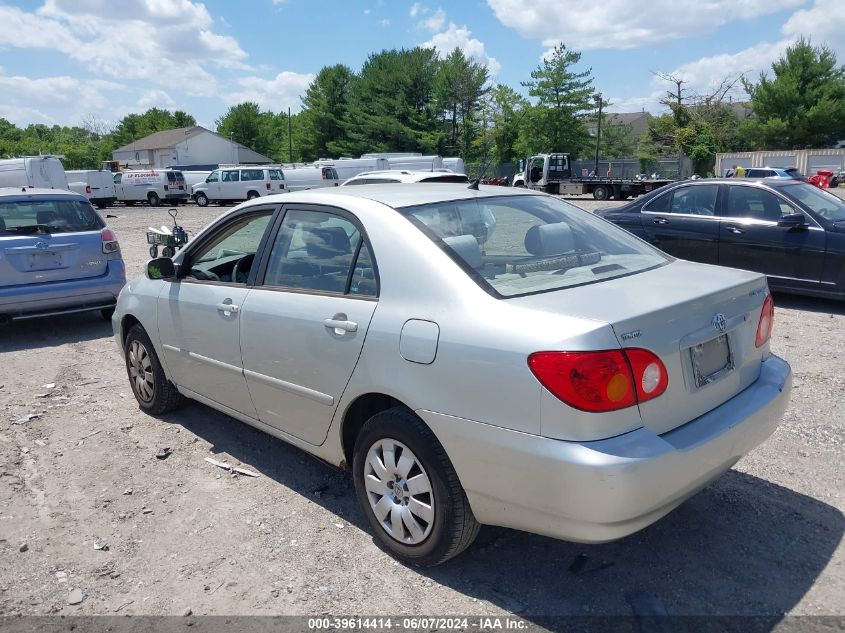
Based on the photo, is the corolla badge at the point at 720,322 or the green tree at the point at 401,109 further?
the green tree at the point at 401,109

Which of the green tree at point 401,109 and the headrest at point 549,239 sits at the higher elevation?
the green tree at point 401,109

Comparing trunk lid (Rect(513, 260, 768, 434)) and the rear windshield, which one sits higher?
the rear windshield

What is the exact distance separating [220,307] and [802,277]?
6.83 m

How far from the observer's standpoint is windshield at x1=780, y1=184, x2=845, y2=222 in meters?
8.15

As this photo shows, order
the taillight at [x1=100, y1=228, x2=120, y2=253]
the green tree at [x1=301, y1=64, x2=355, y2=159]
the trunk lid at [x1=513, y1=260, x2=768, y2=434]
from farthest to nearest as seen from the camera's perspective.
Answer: the green tree at [x1=301, y1=64, x2=355, y2=159] → the taillight at [x1=100, y1=228, x2=120, y2=253] → the trunk lid at [x1=513, y1=260, x2=768, y2=434]

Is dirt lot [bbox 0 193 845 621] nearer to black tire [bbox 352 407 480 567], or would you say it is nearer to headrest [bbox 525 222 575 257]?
black tire [bbox 352 407 480 567]

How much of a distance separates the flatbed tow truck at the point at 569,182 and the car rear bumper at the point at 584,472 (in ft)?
104

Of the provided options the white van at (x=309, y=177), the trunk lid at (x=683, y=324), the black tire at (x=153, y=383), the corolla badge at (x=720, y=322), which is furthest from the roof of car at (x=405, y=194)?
the white van at (x=309, y=177)

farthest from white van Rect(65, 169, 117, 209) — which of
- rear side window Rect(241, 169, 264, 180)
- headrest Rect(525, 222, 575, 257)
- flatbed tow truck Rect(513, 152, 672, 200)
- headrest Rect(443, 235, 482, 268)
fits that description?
headrest Rect(443, 235, 482, 268)

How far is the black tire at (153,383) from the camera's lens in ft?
A: 16.5

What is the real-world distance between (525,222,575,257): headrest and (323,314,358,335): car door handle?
101 cm

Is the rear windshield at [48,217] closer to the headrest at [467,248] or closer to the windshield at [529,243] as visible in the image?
the windshield at [529,243]

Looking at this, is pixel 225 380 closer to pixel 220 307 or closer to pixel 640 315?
pixel 220 307

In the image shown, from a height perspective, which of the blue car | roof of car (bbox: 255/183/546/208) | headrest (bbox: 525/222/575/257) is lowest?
the blue car
